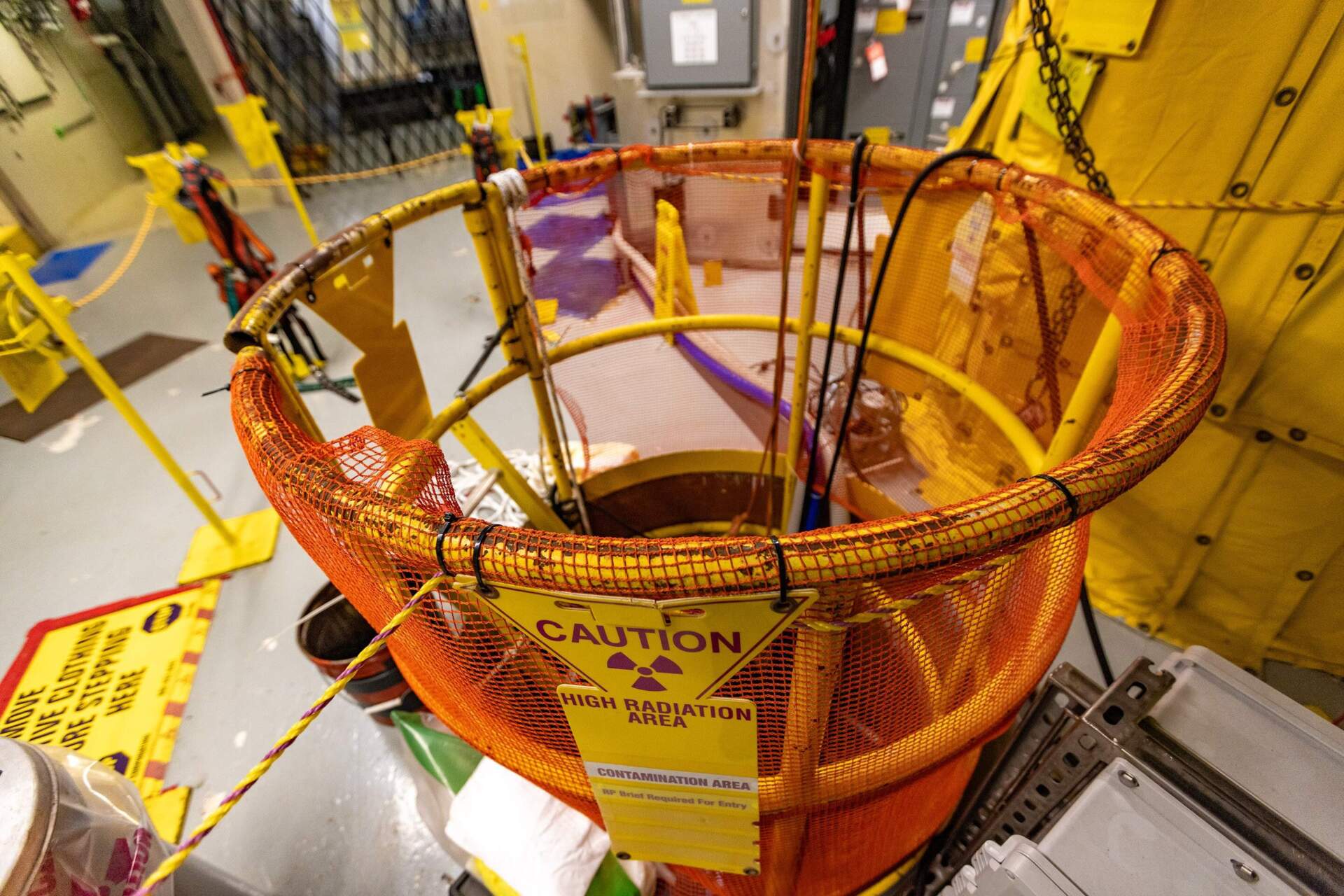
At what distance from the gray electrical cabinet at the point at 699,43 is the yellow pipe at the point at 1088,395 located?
3504 millimetres

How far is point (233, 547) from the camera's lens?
2.48 metres

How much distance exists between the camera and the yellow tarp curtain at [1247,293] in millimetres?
1281

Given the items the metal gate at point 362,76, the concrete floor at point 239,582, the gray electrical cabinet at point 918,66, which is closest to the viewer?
the concrete floor at point 239,582

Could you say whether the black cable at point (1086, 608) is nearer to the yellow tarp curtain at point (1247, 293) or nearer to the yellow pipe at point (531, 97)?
the yellow tarp curtain at point (1247, 293)

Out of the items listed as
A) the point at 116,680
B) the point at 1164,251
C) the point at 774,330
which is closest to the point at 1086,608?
the point at 1164,251

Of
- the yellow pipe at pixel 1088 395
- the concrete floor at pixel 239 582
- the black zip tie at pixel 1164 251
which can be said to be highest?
the black zip tie at pixel 1164 251

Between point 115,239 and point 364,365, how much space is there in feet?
23.7

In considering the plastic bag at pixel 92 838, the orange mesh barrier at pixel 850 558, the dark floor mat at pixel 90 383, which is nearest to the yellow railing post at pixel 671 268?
the orange mesh barrier at pixel 850 558

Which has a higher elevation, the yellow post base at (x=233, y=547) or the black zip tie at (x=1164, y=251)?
the black zip tie at (x=1164, y=251)

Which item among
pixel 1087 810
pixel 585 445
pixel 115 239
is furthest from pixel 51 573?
pixel 115 239

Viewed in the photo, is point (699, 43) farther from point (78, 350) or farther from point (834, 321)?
point (78, 350)

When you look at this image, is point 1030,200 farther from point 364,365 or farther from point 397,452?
point 364,365

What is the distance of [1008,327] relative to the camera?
6.70ft

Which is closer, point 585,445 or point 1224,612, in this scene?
point 1224,612
